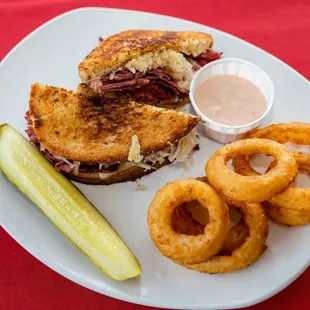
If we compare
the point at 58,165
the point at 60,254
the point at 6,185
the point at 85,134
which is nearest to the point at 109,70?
the point at 85,134

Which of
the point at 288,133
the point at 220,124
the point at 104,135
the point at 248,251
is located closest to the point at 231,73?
the point at 220,124

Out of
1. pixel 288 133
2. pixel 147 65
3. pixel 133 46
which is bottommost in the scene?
pixel 288 133

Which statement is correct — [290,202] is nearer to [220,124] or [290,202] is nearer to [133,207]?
[220,124]

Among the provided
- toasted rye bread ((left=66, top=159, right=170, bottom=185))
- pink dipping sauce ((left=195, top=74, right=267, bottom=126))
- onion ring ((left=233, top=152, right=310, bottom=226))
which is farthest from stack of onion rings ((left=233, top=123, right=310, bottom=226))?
toasted rye bread ((left=66, top=159, right=170, bottom=185))

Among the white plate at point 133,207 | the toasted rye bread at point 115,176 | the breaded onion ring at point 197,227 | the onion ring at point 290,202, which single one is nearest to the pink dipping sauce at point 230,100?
the white plate at point 133,207

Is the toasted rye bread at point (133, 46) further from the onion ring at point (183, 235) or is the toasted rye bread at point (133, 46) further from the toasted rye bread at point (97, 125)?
the onion ring at point (183, 235)

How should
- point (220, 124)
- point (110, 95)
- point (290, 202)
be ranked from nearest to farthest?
point (290, 202), point (220, 124), point (110, 95)
